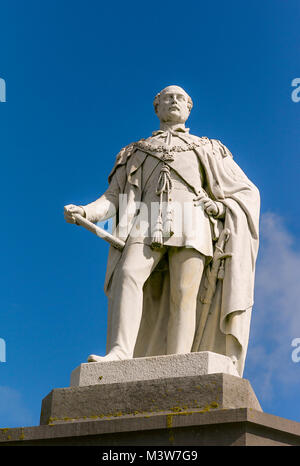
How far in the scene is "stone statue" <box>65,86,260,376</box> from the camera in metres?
11.2

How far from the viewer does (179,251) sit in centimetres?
1161

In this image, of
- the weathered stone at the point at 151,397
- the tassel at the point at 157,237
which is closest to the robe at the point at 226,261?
the tassel at the point at 157,237

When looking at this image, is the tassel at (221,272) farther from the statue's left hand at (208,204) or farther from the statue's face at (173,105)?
the statue's face at (173,105)

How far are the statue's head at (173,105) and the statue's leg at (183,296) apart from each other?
2259 mm

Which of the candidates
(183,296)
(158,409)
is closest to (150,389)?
(158,409)

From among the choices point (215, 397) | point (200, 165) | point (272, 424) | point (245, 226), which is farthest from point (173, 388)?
point (200, 165)

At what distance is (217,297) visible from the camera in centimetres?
1155

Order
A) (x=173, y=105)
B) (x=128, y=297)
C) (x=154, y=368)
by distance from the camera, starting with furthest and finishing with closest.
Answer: (x=173, y=105) → (x=128, y=297) → (x=154, y=368)

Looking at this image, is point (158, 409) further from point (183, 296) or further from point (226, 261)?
point (226, 261)

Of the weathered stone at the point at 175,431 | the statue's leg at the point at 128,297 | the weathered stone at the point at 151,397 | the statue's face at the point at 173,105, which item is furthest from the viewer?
the statue's face at the point at 173,105

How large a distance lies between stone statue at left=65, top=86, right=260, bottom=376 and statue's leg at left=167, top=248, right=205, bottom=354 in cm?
1

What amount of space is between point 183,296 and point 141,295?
0.53 meters

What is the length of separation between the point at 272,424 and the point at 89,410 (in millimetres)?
2029

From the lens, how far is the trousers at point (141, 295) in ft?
36.3
